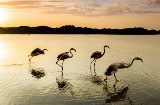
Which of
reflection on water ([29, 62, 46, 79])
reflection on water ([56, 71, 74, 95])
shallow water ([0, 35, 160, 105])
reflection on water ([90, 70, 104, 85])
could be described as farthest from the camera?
reflection on water ([29, 62, 46, 79])

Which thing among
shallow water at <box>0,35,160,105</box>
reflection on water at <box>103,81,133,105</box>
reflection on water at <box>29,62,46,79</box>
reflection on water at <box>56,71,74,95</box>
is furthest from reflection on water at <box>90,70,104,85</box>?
reflection on water at <box>29,62,46,79</box>

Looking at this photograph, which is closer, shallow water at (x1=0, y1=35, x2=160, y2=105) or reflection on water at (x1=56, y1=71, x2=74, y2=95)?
shallow water at (x1=0, y1=35, x2=160, y2=105)

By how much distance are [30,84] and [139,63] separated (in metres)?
8.79

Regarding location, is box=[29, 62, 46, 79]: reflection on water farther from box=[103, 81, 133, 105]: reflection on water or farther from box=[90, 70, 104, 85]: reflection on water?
box=[103, 81, 133, 105]: reflection on water

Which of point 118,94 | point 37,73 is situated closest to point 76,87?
point 118,94

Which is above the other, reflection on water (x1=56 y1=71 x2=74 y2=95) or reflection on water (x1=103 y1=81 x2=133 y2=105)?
reflection on water (x1=56 y1=71 x2=74 y2=95)

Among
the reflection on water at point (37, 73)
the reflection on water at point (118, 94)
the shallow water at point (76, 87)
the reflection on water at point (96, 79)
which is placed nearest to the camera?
the shallow water at point (76, 87)

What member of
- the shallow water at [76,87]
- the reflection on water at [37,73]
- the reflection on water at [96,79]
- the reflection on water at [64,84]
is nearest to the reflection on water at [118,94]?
the shallow water at [76,87]

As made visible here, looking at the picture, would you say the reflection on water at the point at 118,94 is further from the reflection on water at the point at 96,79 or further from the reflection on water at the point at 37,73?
the reflection on water at the point at 37,73

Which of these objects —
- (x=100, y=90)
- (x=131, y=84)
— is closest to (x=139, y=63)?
(x=131, y=84)

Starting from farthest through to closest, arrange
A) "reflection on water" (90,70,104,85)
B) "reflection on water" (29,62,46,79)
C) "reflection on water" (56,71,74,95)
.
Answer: "reflection on water" (29,62,46,79) < "reflection on water" (90,70,104,85) < "reflection on water" (56,71,74,95)

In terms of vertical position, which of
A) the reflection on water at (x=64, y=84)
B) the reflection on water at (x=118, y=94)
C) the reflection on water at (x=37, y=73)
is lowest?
the reflection on water at (x=118, y=94)

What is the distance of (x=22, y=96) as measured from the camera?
1137 cm

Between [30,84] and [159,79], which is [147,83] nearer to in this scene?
[159,79]
